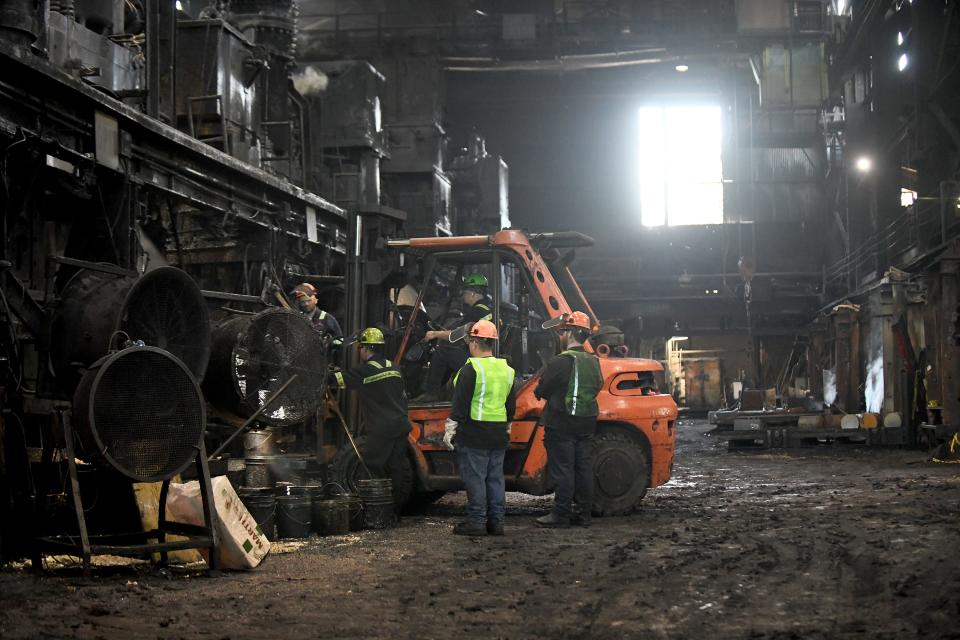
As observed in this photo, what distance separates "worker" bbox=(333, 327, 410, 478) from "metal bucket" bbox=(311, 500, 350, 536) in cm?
72

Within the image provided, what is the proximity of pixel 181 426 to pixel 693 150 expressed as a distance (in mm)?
26686

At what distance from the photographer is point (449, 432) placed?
10.2m

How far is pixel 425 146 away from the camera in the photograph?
1034 inches

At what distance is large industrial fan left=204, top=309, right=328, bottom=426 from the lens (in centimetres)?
990

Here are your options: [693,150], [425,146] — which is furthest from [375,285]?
[693,150]

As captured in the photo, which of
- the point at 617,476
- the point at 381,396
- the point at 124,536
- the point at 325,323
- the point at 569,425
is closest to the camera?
the point at 124,536

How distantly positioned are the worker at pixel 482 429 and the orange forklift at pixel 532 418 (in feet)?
2.72

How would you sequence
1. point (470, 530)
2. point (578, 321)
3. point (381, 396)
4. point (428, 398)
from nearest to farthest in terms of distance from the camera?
point (470, 530), point (381, 396), point (578, 321), point (428, 398)

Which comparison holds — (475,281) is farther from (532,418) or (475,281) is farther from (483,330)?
(532,418)

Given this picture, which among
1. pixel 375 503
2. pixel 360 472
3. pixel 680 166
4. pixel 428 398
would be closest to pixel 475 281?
pixel 428 398

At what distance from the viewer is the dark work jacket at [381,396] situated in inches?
386

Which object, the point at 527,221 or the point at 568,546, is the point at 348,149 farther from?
the point at 568,546

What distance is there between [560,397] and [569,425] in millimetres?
254

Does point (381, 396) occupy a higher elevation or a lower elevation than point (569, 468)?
higher
